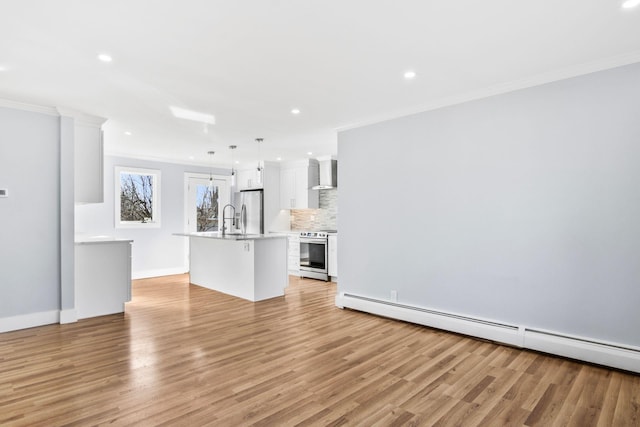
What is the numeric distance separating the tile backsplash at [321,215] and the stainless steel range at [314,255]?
54 cm

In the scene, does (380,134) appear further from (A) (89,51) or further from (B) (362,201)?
(A) (89,51)

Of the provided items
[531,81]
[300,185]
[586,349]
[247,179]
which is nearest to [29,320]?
[300,185]

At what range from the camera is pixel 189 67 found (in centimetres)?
303

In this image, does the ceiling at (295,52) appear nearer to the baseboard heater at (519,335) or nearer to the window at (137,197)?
the baseboard heater at (519,335)

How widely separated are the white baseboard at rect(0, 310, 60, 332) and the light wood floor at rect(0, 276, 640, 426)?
0.15 meters

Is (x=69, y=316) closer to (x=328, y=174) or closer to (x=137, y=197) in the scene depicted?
(x=137, y=197)

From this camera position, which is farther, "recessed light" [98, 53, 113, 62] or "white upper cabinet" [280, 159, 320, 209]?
"white upper cabinet" [280, 159, 320, 209]

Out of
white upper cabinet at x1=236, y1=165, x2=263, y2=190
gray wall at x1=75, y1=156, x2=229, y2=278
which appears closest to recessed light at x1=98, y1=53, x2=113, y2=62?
gray wall at x1=75, y1=156, x2=229, y2=278

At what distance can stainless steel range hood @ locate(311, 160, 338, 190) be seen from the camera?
7.40 meters

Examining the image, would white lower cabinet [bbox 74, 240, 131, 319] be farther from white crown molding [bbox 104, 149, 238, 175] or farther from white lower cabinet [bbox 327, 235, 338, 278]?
white lower cabinet [bbox 327, 235, 338, 278]

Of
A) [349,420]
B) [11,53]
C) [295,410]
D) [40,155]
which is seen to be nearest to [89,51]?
[11,53]

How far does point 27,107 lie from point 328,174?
492cm

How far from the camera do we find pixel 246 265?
545 centimetres

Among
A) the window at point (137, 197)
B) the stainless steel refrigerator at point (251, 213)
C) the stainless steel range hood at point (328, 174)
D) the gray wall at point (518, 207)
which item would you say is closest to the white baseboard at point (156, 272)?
the window at point (137, 197)
